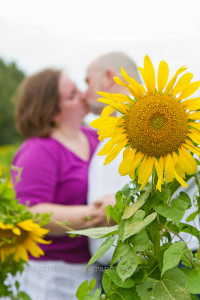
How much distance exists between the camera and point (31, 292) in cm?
172

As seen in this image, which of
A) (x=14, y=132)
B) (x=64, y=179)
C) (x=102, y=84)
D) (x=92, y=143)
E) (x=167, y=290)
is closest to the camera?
(x=167, y=290)

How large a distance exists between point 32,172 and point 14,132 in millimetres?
19012

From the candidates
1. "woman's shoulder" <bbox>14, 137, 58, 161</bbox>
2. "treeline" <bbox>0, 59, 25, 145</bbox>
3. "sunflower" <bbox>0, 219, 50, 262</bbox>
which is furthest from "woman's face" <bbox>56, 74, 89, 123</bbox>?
"treeline" <bbox>0, 59, 25, 145</bbox>

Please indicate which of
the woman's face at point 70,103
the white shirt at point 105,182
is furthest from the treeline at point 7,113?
the white shirt at point 105,182

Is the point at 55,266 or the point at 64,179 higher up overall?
the point at 64,179

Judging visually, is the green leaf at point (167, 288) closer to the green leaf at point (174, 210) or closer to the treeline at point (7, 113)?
the green leaf at point (174, 210)

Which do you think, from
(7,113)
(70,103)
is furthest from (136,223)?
(7,113)

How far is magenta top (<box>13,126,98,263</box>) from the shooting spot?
167 centimetres

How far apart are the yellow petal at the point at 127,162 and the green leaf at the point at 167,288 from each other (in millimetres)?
148

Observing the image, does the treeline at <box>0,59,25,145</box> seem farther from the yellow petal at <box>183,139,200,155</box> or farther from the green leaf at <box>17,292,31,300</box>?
the yellow petal at <box>183,139,200,155</box>

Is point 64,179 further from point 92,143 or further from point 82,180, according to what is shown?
point 92,143

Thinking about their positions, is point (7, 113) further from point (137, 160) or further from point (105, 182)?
point (137, 160)

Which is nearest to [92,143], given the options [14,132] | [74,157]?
[74,157]

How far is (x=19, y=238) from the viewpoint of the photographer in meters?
1.00
